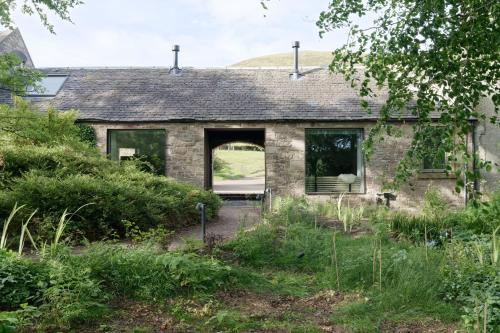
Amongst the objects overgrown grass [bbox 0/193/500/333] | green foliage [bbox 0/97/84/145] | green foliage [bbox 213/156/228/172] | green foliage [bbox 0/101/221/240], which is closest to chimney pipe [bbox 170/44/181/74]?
green foliage [bbox 0/97/84/145]

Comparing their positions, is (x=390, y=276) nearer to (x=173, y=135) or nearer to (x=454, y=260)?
(x=454, y=260)

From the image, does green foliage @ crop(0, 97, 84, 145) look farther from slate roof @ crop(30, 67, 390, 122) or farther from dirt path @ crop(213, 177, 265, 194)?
dirt path @ crop(213, 177, 265, 194)

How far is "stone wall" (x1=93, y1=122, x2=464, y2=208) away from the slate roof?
1.06 feet

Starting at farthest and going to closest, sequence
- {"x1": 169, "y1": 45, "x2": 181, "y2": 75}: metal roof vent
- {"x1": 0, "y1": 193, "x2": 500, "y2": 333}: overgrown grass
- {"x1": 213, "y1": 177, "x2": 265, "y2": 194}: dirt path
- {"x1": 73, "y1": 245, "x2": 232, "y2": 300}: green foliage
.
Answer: {"x1": 213, "y1": 177, "x2": 265, "y2": 194}: dirt path → {"x1": 169, "y1": 45, "x2": 181, "y2": 75}: metal roof vent → {"x1": 73, "y1": 245, "x2": 232, "y2": 300}: green foliage → {"x1": 0, "y1": 193, "x2": 500, "y2": 333}: overgrown grass

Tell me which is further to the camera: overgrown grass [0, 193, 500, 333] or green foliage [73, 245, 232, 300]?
green foliage [73, 245, 232, 300]

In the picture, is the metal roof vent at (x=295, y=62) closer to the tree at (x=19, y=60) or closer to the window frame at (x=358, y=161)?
the window frame at (x=358, y=161)

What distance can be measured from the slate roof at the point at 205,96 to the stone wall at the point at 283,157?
324 mm

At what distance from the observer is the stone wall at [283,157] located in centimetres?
1441

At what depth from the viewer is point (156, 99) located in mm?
15375

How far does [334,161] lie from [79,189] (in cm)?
898

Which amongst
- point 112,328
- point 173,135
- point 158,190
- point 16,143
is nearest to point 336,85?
point 173,135

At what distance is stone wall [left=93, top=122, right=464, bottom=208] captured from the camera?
47.3 ft

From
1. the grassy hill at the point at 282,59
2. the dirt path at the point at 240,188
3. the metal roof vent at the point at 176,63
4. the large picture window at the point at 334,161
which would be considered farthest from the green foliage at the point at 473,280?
the grassy hill at the point at 282,59

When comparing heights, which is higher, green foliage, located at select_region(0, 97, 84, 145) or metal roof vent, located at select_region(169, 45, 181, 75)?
metal roof vent, located at select_region(169, 45, 181, 75)
